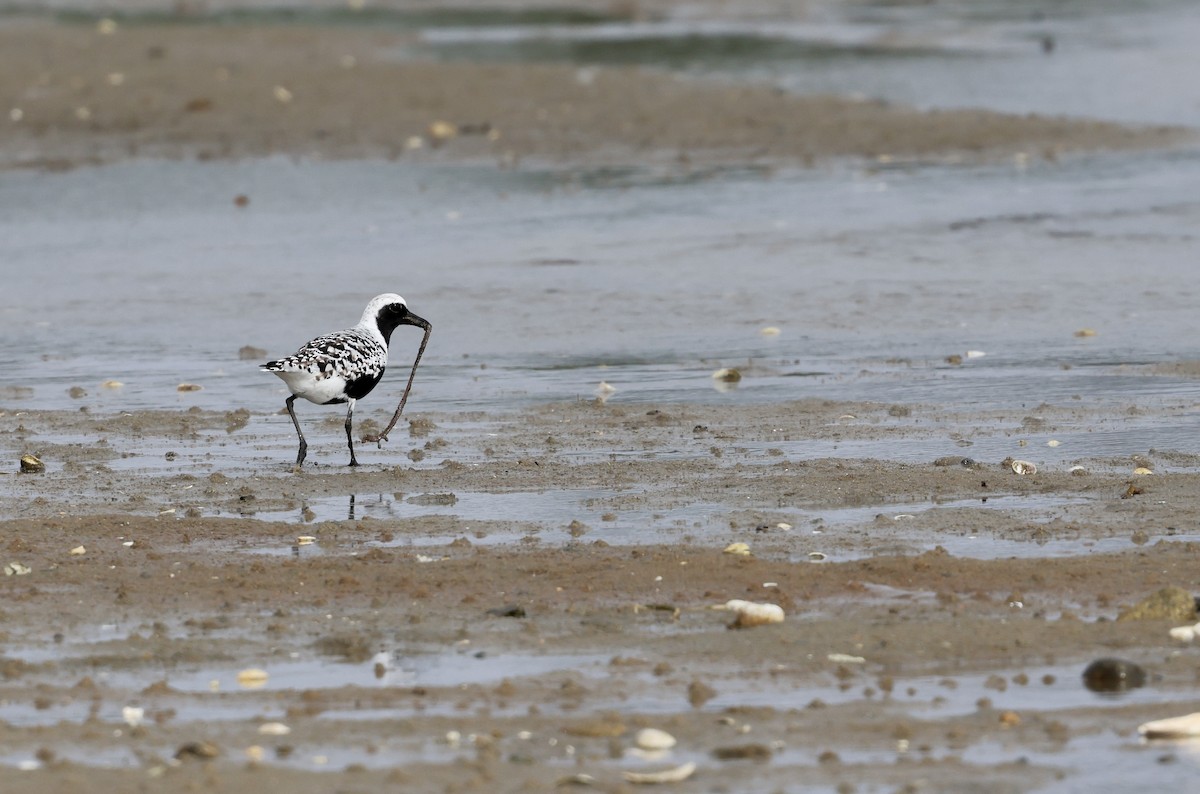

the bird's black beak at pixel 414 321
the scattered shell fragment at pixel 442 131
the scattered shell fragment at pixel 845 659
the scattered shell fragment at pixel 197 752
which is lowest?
the scattered shell fragment at pixel 197 752

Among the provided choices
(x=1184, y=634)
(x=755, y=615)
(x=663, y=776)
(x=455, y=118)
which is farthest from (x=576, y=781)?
(x=455, y=118)

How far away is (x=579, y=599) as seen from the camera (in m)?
7.29

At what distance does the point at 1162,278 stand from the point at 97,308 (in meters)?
8.17

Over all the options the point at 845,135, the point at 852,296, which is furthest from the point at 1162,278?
the point at 845,135

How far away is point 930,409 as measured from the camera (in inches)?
428

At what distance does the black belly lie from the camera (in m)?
10.5

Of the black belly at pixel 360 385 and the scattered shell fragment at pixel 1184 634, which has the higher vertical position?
the black belly at pixel 360 385

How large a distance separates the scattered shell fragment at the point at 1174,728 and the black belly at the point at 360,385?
5.55 meters

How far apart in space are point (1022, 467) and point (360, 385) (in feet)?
11.9

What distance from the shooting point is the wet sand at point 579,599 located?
18.9 ft

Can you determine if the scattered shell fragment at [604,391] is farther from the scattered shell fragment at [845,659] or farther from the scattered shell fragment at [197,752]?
the scattered shell fragment at [197,752]

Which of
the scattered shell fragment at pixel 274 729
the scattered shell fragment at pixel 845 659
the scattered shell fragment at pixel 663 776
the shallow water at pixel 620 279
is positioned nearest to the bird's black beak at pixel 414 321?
the shallow water at pixel 620 279

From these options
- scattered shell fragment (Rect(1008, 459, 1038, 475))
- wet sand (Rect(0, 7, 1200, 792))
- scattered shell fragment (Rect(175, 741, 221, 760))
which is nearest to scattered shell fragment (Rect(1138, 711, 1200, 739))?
wet sand (Rect(0, 7, 1200, 792))

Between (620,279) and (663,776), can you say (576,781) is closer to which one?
(663,776)
